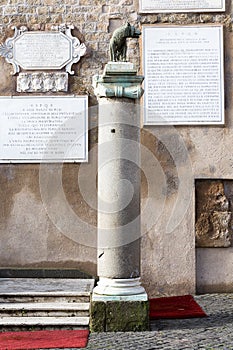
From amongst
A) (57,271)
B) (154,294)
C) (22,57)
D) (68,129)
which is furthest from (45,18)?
(154,294)

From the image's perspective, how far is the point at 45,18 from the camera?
25.0 feet

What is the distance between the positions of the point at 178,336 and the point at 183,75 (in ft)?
12.2

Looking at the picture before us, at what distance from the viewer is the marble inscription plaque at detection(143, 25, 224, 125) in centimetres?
749

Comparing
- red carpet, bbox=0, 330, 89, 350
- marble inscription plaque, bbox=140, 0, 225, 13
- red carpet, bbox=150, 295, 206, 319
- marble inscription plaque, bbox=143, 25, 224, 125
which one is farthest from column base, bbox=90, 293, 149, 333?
marble inscription plaque, bbox=140, 0, 225, 13

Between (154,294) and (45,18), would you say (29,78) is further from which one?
(154,294)

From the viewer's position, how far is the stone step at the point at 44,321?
5473 mm

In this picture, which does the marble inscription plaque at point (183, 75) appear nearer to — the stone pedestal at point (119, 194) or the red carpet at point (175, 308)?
the stone pedestal at point (119, 194)

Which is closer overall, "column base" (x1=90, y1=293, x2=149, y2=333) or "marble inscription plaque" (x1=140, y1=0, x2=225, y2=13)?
"column base" (x1=90, y1=293, x2=149, y2=333)

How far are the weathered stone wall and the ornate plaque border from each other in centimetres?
8

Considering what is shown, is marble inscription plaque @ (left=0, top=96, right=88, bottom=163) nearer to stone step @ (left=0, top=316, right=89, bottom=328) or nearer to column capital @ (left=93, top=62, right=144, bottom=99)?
column capital @ (left=93, top=62, right=144, bottom=99)

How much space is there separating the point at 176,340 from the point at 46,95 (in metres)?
3.86

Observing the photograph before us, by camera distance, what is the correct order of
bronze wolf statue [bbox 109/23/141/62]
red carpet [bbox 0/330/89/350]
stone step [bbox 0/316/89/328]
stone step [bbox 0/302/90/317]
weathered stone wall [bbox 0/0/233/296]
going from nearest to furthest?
red carpet [bbox 0/330/89/350] → stone step [bbox 0/316/89/328] → bronze wolf statue [bbox 109/23/141/62] → stone step [bbox 0/302/90/317] → weathered stone wall [bbox 0/0/233/296]

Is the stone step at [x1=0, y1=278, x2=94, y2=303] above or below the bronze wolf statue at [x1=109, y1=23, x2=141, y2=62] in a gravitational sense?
below

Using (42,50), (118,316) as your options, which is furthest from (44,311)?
(42,50)
